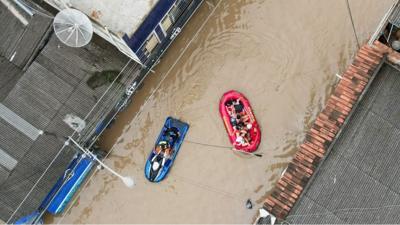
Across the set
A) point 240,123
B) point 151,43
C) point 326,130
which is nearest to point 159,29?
point 151,43

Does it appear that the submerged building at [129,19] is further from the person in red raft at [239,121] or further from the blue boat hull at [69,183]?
the blue boat hull at [69,183]

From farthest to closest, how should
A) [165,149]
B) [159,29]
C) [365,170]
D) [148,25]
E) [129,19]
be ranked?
[165,149] < [159,29] < [148,25] < [129,19] < [365,170]

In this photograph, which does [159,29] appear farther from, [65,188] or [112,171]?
[65,188]

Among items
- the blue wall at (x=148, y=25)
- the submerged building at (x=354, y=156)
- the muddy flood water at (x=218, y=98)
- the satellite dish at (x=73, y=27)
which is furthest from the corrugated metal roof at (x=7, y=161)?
the submerged building at (x=354, y=156)

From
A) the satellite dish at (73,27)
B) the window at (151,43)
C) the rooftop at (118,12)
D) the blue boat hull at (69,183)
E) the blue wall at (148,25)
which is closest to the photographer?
the satellite dish at (73,27)

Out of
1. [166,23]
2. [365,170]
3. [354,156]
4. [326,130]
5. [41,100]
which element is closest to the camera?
[326,130]

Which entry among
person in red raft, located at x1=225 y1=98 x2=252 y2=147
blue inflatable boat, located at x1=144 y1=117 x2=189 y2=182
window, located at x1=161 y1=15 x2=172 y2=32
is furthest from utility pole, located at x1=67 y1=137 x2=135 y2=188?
window, located at x1=161 y1=15 x2=172 y2=32

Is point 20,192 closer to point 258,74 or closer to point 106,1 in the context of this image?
point 106,1
